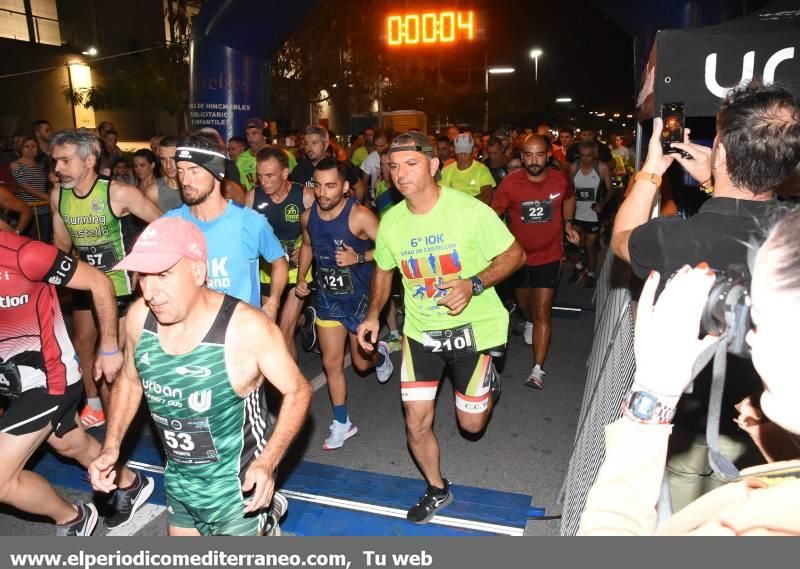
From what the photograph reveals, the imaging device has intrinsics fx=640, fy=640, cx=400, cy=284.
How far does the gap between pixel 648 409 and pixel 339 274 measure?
3.94 meters

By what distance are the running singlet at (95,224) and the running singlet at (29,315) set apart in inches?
54.6

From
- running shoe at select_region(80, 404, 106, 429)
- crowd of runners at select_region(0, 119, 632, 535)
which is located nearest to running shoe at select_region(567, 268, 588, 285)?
crowd of runners at select_region(0, 119, 632, 535)

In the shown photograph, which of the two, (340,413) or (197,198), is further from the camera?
(340,413)

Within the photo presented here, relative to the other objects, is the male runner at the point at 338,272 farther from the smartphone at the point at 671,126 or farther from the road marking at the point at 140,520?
the smartphone at the point at 671,126

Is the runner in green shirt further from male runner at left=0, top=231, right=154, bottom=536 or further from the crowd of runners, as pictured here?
male runner at left=0, top=231, right=154, bottom=536

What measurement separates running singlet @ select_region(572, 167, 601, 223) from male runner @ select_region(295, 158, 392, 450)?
5514 millimetres

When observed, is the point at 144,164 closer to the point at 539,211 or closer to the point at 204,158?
the point at 204,158

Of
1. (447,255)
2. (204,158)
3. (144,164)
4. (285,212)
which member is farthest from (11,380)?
(144,164)

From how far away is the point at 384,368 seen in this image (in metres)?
6.39

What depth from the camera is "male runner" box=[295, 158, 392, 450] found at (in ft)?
16.5

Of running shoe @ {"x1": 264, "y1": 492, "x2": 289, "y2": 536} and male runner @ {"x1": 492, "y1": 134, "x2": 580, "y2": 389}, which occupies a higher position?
male runner @ {"x1": 492, "y1": 134, "x2": 580, "y2": 389}

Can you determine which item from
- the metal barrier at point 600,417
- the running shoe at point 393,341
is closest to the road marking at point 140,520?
the metal barrier at point 600,417

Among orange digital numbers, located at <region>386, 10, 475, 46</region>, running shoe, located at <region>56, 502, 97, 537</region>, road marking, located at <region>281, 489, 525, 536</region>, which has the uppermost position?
orange digital numbers, located at <region>386, 10, 475, 46</region>

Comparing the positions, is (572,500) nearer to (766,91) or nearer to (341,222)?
(766,91)
